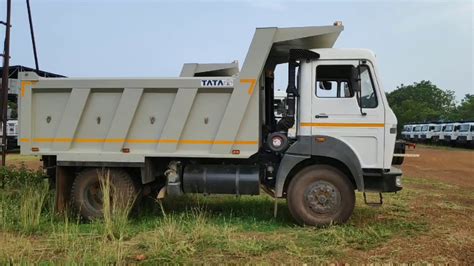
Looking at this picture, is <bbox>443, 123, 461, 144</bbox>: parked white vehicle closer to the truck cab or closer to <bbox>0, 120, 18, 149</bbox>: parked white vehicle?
<bbox>0, 120, 18, 149</bbox>: parked white vehicle

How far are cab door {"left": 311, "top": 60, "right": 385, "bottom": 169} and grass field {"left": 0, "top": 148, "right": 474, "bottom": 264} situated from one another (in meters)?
1.19

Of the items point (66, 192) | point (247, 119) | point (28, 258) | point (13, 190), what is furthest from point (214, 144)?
point (13, 190)

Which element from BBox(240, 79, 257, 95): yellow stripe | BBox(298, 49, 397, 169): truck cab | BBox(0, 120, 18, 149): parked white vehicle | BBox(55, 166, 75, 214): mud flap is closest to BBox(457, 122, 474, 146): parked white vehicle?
BBox(0, 120, 18, 149): parked white vehicle

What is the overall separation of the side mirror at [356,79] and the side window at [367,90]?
10 cm

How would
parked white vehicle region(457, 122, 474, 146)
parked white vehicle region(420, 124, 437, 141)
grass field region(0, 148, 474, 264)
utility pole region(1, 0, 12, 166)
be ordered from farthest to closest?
parked white vehicle region(420, 124, 437, 141)
parked white vehicle region(457, 122, 474, 146)
utility pole region(1, 0, 12, 166)
grass field region(0, 148, 474, 264)

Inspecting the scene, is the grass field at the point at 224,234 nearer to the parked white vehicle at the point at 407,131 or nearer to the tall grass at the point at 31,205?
the tall grass at the point at 31,205

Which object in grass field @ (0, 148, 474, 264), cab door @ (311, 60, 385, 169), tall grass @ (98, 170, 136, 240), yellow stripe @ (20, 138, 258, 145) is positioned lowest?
grass field @ (0, 148, 474, 264)

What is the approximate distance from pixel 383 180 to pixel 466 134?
1357 inches

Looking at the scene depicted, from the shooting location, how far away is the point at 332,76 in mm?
7223

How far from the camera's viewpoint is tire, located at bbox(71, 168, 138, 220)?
754 centimetres

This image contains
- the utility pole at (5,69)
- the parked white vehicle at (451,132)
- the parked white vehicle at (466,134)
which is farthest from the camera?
the parked white vehicle at (451,132)

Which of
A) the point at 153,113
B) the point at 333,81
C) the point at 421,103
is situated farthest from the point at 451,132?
the point at 153,113

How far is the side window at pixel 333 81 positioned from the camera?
7160 mm

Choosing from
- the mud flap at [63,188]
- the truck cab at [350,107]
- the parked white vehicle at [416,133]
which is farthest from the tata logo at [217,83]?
the parked white vehicle at [416,133]
